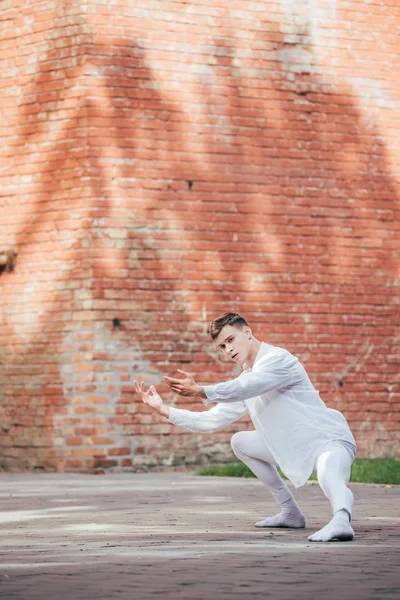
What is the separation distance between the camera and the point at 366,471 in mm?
13117

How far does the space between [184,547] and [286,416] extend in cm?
132

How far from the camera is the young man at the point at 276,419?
786 centimetres

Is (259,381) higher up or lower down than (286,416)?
higher up

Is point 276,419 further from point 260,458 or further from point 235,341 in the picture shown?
point 235,341

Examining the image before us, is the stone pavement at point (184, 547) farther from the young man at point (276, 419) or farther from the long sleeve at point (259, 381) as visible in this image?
the long sleeve at point (259, 381)

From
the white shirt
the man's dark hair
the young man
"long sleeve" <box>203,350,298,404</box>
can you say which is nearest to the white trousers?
the young man

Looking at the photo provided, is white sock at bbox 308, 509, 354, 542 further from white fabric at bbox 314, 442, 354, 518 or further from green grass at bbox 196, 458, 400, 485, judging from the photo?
green grass at bbox 196, 458, 400, 485

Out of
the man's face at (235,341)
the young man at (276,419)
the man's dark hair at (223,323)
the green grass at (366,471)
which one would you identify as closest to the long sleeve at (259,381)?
the young man at (276,419)

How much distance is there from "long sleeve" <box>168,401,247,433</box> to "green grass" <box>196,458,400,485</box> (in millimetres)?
4200

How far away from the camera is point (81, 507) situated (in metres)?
10.1

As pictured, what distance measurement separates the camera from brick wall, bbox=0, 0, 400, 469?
14.2 metres

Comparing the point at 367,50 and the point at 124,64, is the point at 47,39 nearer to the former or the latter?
the point at 124,64

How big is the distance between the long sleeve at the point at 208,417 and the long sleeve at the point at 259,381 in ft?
1.00

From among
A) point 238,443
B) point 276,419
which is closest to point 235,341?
point 276,419
